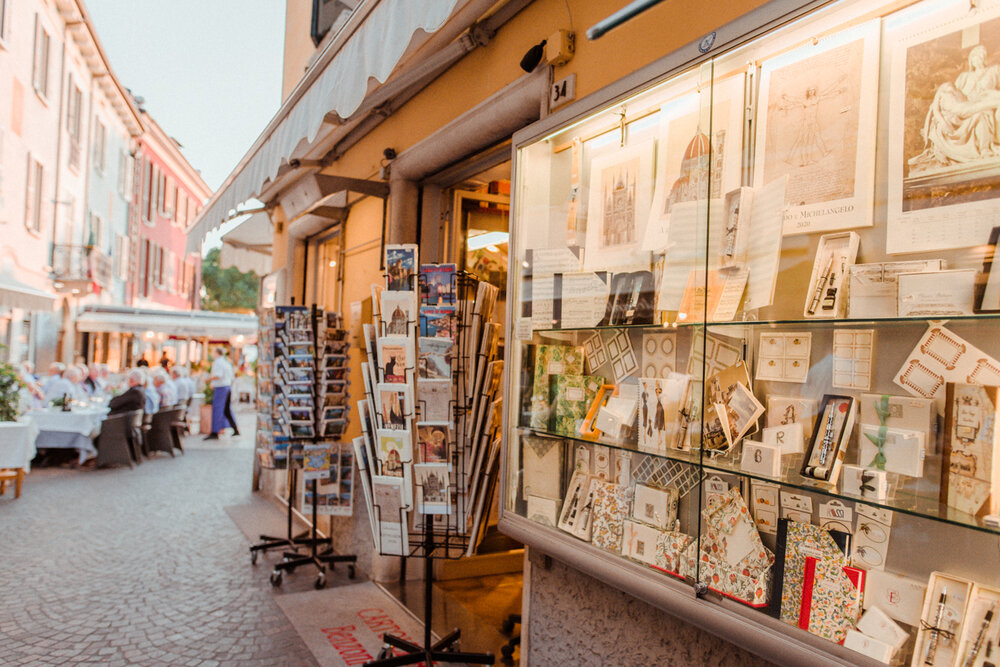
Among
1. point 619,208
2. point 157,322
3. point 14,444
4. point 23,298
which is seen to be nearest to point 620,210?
point 619,208

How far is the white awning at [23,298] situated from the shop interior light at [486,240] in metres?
9.00

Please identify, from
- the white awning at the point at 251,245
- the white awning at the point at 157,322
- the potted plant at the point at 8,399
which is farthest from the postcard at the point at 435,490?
the white awning at the point at 157,322

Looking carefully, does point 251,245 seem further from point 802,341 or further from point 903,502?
point 903,502

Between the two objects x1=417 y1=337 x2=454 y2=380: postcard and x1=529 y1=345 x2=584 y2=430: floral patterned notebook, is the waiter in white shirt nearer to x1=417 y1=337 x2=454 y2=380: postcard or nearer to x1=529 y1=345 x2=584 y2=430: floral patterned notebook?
x1=417 y1=337 x2=454 y2=380: postcard

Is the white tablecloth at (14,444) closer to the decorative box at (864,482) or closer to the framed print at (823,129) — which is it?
the framed print at (823,129)

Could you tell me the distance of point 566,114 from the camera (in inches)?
108

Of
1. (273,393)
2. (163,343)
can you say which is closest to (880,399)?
(273,393)

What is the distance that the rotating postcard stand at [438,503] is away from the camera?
3.45m

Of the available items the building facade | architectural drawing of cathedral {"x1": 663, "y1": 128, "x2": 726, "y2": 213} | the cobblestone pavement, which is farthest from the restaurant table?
architectural drawing of cathedral {"x1": 663, "y1": 128, "x2": 726, "y2": 213}

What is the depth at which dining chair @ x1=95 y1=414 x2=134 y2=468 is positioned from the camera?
10.1m

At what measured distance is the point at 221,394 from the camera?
13945mm

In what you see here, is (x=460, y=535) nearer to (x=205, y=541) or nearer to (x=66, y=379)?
(x=205, y=541)

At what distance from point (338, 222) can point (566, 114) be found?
432 centimetres

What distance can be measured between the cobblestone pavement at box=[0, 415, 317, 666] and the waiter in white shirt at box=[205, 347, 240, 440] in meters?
5.07
